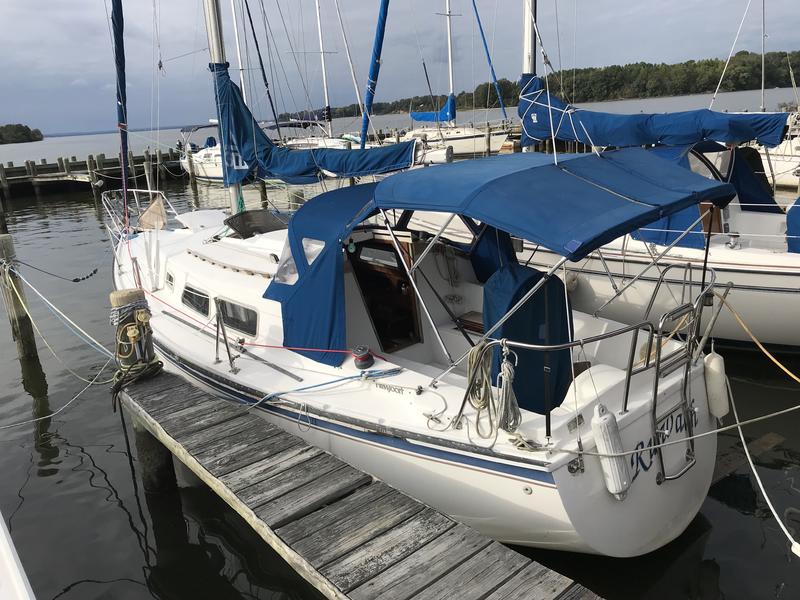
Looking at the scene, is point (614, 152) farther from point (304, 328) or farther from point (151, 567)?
point (151, 567)

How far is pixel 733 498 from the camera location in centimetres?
598

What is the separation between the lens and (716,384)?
5.01m

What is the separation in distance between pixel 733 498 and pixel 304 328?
4.62 metres

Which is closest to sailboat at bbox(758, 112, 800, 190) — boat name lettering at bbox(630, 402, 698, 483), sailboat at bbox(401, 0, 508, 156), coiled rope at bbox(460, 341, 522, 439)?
sailboat at bbox(401, 0, 508, 156)

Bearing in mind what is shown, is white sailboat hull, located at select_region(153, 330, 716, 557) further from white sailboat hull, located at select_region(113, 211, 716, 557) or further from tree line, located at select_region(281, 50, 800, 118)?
tree line, located at select_region(281, 50, 800, 118)

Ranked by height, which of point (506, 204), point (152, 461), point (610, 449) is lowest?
point (152, 461)

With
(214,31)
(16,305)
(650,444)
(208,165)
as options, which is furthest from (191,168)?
(650,444)

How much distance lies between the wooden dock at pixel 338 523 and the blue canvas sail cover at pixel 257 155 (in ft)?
11.6

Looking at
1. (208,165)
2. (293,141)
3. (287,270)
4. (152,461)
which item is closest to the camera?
(287,270)

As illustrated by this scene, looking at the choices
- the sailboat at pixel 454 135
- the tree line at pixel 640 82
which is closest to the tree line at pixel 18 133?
the tree line at pixel 640 82

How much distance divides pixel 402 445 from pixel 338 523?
882 millimetres

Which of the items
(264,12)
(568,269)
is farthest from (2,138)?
(568,269)

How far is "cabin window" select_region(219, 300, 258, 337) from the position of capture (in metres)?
6.93

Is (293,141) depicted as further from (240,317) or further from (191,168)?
(240,317)
